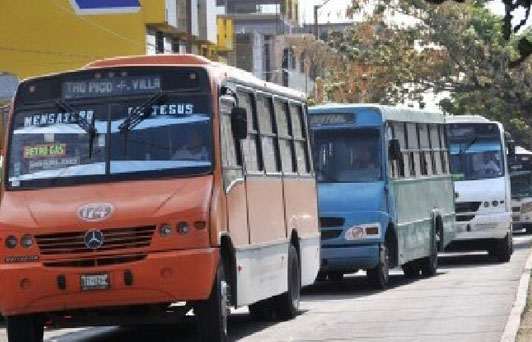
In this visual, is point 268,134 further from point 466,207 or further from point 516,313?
point 466,207

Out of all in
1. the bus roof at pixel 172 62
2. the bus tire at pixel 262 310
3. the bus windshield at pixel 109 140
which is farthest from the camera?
the bus tire at pixel 262 310

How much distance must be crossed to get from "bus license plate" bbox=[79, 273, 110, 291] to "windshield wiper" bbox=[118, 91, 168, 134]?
1.62m

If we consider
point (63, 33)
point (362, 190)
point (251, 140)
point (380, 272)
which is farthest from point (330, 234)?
point (63, 33)

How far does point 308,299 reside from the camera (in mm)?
21688

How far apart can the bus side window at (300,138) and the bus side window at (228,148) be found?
356cm

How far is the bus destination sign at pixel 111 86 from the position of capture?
14.6 meters

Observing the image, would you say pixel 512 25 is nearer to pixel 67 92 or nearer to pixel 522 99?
pixel 67 92

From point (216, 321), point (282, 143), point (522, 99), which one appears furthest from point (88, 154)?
point (522, 99)

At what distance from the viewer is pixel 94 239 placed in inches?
530

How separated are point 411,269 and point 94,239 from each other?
13797 millimetres

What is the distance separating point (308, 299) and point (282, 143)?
175 inches

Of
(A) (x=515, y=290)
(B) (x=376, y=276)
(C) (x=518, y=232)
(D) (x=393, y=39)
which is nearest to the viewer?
(A) (x=515, y=290)

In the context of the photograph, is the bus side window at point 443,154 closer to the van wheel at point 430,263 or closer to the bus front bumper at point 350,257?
the van wheel at point 430,263

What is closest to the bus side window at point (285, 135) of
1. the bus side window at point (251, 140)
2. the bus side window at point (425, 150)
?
the bus side window at point (251, 140)
